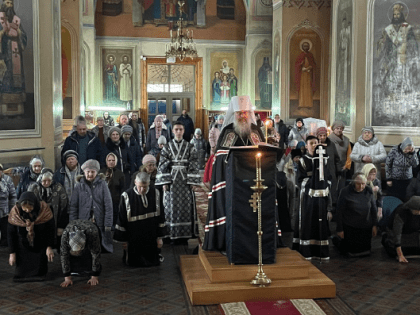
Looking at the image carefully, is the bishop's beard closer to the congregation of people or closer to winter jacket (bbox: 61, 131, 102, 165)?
the congregation of people

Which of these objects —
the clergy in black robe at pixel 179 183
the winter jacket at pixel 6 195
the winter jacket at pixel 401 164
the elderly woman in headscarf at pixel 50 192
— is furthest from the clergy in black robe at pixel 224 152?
the winter jacket at pixel 401 164

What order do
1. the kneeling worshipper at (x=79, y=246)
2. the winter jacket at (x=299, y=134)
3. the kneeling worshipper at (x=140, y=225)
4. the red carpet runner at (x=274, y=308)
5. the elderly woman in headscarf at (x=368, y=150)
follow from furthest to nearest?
the winter jacket at (x=299, y=134) → the elderly woman in headscarf at (x=368, y=150) → the kneeling worshipper at (x=140, y=225) → the kneeling worshipper at (x=79, y=246) → the red carpet runner at (x=274, y=308)

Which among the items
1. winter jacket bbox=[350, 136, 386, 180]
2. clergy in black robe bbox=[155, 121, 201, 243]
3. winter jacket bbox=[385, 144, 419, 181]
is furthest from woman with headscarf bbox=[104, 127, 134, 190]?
winter jacket bbox=[385, 144, 419, 181]

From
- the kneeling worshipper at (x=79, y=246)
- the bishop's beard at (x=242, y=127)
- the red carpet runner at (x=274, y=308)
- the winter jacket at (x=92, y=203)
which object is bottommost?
the red carpet runner at (x=274, y=308)

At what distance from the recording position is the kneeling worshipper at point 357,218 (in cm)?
690

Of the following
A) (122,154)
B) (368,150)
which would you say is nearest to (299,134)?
(368,150)

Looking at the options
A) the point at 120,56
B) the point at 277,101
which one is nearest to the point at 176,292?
the point at 277,101

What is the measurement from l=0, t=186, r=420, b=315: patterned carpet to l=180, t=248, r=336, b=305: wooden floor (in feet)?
0.38

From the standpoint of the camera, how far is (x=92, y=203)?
6.66 meters

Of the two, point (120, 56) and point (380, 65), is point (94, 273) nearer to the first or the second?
point (380, 65)

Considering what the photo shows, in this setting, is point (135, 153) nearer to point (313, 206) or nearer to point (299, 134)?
point (313, 206)

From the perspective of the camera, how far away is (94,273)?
18.9ft

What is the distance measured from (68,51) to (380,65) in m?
7.59

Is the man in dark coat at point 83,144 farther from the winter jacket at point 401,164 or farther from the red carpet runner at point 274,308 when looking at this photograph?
the winter jacket at point 401,164
